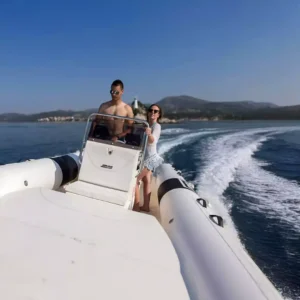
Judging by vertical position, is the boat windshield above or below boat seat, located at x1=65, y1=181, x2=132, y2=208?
above

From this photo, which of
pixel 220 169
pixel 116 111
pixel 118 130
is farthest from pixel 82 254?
pixel 220 169

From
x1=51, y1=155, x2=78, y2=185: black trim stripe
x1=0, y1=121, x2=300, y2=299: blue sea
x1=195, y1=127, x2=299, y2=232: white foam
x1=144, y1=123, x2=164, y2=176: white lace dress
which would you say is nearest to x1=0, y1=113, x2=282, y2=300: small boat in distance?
x1=144, y1=123, x2=164, y2=176: white lace dress

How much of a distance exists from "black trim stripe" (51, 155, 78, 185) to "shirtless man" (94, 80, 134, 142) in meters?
0.99

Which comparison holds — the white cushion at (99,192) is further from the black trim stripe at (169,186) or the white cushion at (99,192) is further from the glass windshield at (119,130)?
the black trim stripe at (169,186)

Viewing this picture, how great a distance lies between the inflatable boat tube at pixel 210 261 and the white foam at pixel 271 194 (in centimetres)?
252

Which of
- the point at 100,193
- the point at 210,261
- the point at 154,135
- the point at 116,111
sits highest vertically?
the point at 116,111

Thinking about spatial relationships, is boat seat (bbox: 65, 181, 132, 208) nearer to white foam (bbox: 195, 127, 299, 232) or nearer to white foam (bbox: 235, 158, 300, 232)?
white foam (bbox: 195, 127, 299, 232)

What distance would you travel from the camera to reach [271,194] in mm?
5809

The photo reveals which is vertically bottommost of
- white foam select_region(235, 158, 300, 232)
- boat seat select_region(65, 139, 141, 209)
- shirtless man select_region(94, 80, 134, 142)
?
white foam select_region(235, 158, 300, 232)

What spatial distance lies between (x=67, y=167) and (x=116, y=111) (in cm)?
115

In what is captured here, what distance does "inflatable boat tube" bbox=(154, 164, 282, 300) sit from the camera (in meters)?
1.57

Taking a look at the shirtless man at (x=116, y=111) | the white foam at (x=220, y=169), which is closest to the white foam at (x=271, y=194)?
the white foam at (x=220, y=169)

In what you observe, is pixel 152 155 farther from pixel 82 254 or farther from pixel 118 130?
pixel 82 254

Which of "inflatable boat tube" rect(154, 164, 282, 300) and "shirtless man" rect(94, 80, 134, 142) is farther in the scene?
"shirtless man" rect(94, 80, 134, 142)
